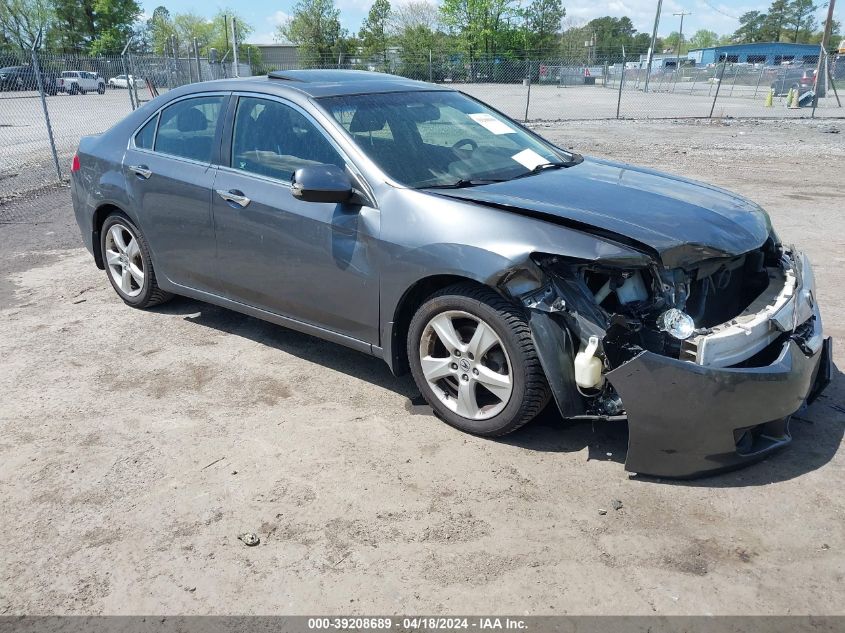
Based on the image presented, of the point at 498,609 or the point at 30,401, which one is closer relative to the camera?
the point at 498,609

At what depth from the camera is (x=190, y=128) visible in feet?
15.9

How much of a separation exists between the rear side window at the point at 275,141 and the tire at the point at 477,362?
3.44 ft

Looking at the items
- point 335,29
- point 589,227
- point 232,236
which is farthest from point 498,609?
point 335,29

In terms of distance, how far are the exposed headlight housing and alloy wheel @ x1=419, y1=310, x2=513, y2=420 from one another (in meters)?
0.72

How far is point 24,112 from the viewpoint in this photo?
73.7ft

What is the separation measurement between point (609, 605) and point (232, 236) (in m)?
3.03

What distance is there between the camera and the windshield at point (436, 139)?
396 centimetres

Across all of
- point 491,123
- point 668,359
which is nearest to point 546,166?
point 491,123

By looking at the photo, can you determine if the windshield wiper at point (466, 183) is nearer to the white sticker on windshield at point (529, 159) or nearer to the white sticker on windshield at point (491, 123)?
the white sticker on windshield at point (529, 159)

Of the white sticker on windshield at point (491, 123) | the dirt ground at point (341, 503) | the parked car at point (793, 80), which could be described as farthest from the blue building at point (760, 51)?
the dirt ground at point (341, 503)

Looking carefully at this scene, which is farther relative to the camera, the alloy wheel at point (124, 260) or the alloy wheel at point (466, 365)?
the alloy wheel at point (124, 260)

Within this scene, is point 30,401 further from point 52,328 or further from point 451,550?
point 451,550

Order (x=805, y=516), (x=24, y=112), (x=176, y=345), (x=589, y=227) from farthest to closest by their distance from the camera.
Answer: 1. (x=24, y=112)
2. (x=176, y=345)
3. (x=589, y=227)
4. (x=805, y=516)

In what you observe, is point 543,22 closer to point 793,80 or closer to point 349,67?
point 793,80
